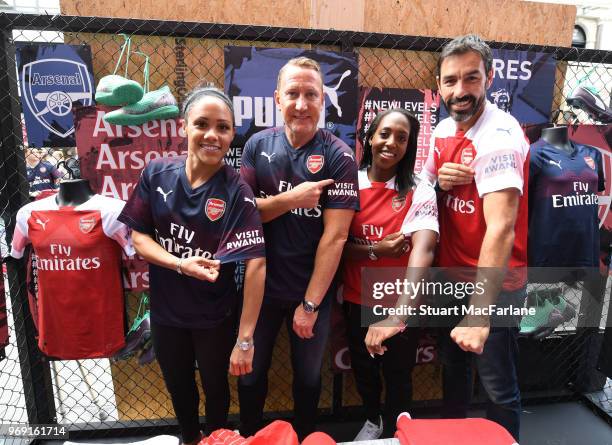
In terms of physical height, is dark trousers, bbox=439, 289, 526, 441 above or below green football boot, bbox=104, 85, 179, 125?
below

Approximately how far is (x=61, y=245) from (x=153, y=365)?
91 centimetres

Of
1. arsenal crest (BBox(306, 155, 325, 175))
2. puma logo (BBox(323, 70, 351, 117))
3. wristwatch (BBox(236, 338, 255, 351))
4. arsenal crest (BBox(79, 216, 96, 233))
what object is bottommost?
wristwatch (BBox(236, 338, 255, 351))

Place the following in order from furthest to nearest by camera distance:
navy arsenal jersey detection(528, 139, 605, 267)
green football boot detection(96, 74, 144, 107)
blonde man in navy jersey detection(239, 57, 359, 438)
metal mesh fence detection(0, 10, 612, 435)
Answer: navy arsenal jersey detection(528, 139, 605, 267), metal mesh fence detection(0, 10, 612, 435), green football boot detection(96, 74, 144, 107), blonde man in navy jersey detection(239, 57, 359, 438)

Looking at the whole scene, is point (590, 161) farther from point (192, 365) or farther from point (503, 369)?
point (192, 365)

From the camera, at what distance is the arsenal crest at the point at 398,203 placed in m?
1.71

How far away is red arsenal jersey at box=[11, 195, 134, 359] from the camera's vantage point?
1803 millimetres

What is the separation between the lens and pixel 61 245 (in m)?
1.80

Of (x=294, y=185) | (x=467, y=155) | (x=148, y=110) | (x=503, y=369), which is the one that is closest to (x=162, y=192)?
(x=294, y=185)

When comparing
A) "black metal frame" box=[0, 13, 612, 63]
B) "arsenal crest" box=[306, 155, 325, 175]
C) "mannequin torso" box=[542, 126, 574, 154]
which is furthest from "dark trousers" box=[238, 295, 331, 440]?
"mannequin torso" box=[542, 126, 574, 154]

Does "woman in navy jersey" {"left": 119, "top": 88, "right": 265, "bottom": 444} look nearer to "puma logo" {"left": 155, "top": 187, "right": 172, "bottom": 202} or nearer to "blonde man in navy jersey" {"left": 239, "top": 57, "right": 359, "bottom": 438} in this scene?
"puma logo" {"left": 155, "top": 187, "right": 172, "bottom": 202}

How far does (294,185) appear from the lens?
1587 millimetres

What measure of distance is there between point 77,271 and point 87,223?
0.76ft

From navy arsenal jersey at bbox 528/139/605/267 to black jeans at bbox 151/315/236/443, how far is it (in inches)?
63.6

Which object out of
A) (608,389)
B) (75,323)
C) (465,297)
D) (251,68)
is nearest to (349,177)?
(465,297)
